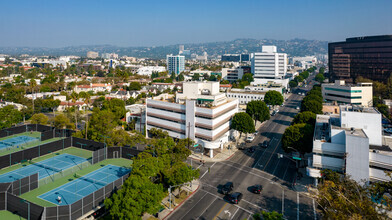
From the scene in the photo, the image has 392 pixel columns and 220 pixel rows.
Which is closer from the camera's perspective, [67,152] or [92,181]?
[92,181]

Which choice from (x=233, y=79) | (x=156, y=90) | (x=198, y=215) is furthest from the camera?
(x=233, y=79)

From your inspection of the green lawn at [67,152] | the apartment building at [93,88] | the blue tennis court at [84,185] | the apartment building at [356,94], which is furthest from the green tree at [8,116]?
the apartment building at [356,94]

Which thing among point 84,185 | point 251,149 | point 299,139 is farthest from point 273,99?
point 84,185

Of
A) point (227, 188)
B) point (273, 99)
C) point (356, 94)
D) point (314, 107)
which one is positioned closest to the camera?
point (227, 188)

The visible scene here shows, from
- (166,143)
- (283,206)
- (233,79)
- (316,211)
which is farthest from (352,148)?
(233,79)

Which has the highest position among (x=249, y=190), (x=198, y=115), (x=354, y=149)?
(x=198, y=115)

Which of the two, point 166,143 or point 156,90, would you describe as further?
point 156,90

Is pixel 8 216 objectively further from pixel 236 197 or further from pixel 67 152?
pixel 236 197

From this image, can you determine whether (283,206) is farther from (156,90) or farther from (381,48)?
(381,48)
